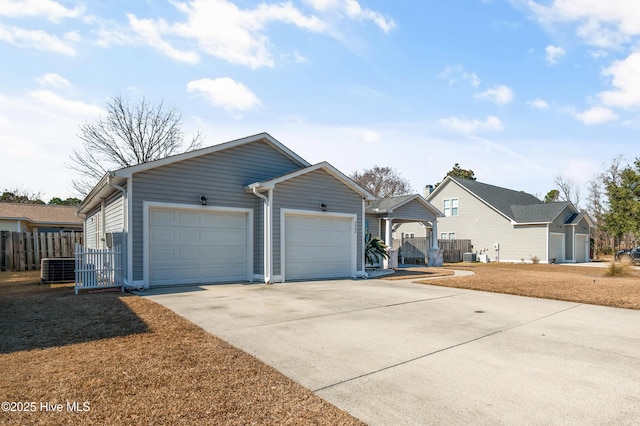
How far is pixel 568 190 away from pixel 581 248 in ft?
69.8

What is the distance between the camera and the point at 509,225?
26734mm

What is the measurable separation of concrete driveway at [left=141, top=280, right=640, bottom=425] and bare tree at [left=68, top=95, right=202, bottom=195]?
72.3 feet

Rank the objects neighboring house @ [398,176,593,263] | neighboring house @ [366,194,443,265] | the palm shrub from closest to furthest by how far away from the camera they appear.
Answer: the palm shrub < neighboring house @ [366,194,443,265] < neighboring house @ [398,176,593,263]

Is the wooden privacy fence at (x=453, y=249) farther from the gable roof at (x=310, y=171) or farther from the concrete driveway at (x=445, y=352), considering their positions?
the concrete driveway at (x=445, y=352)

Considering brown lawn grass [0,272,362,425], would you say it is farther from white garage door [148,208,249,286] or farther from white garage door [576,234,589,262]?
white garage door [576,234,589,262]

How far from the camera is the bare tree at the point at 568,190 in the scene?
151 feet

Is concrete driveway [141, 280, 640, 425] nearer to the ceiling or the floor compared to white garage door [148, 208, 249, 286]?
nearer to the floor

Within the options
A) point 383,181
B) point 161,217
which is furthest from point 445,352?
point 383,181

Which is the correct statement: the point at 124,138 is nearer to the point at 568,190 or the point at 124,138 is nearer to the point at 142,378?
Result: the point at 142,378

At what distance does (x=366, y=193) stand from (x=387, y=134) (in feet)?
18.6

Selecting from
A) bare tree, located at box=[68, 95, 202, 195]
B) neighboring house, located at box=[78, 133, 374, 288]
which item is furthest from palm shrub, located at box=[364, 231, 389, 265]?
bare tree, located at box=[68, 95, 202, 195]

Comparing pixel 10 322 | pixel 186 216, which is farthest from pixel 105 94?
pixel 10 322

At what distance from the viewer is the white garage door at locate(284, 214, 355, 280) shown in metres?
12.2

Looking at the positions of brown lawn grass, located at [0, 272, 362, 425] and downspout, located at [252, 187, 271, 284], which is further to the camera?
downspout, located at [252, 187, 271, 284]
